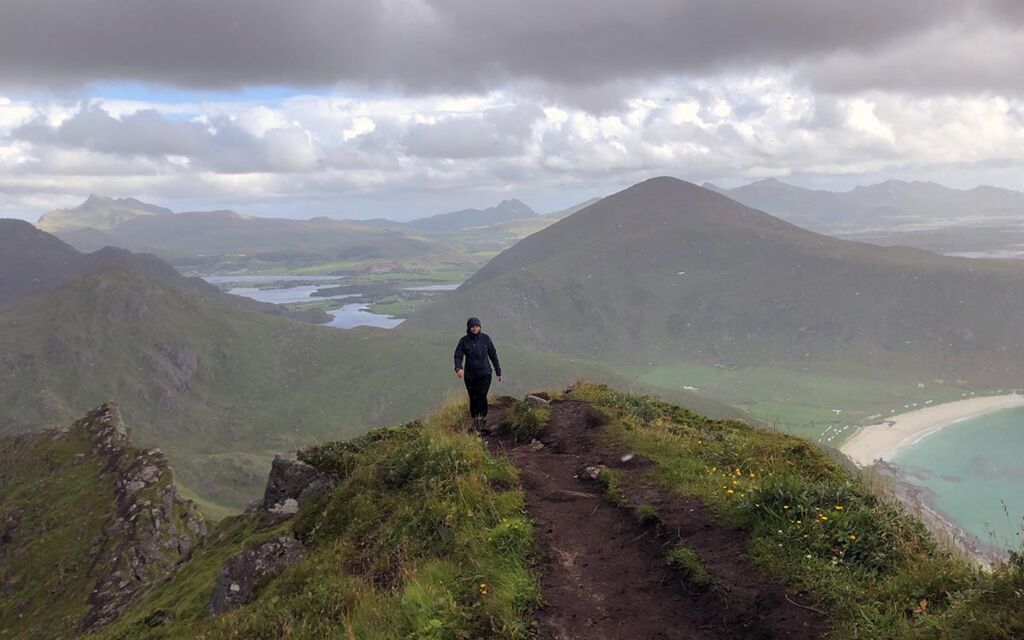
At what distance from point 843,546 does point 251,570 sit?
1236 cm

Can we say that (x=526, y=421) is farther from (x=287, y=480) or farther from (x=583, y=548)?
(x=583, y=548)

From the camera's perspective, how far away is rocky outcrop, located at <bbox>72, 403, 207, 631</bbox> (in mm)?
48000

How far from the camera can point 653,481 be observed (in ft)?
42.7

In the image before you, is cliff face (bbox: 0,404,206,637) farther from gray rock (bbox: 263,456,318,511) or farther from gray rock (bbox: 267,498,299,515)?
gray rock (bbox: 267,498,299,515)

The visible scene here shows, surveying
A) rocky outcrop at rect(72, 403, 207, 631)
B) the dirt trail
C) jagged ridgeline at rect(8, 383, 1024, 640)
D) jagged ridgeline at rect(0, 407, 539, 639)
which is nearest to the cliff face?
rocky outcrop at rect(72, 403, 207, 631)

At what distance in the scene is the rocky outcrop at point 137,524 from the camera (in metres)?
48.0

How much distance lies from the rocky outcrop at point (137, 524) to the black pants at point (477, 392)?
32.6m

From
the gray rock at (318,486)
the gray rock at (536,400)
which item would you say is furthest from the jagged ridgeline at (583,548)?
the gray rock at (536,400)

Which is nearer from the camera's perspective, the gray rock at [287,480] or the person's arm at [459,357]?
the person's arm at [459,357]

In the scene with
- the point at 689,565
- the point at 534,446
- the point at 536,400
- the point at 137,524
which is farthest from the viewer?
the point at 137,524

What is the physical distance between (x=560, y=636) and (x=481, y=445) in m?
6.97

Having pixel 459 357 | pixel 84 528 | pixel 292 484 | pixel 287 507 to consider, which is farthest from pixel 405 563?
pixel 84 528

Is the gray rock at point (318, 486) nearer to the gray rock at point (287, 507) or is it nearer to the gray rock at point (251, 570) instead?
the gray rock at point (287, 507)

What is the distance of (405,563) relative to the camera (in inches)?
400
